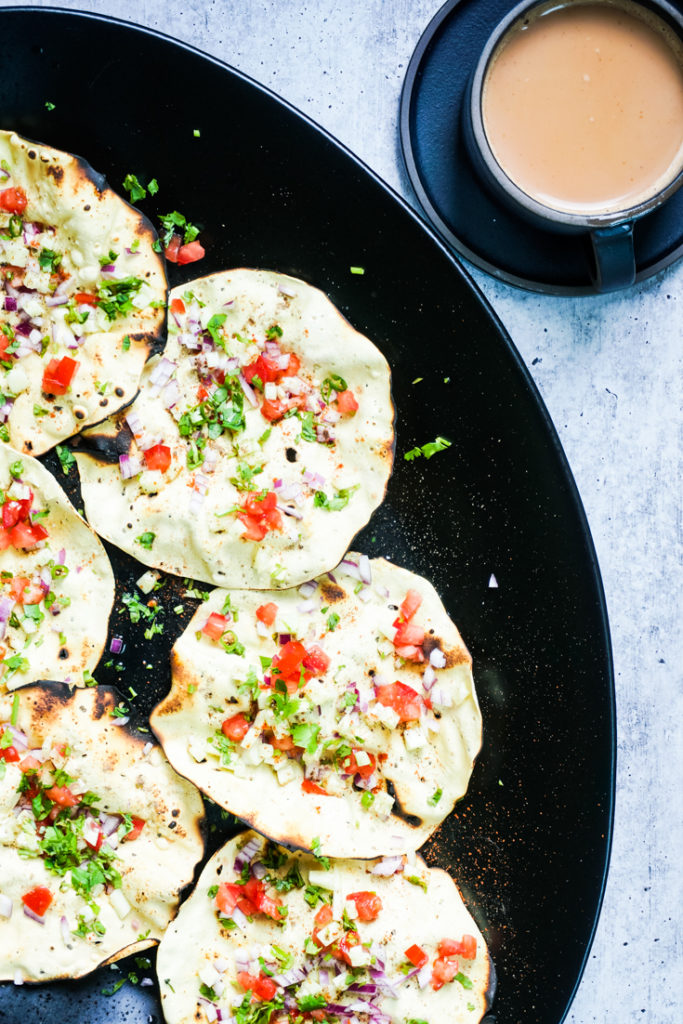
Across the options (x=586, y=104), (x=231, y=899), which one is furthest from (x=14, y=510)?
(x=586, y=104)

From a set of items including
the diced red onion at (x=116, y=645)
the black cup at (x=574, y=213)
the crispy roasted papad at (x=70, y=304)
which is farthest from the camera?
the diced red onion at (x=116, y=645)

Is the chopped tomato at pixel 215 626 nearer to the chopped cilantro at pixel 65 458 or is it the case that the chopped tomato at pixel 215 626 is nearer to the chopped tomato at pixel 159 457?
the chopped tomato at pixel 159 457

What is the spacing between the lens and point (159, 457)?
2.09 metres

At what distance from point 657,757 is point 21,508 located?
5.83 feet

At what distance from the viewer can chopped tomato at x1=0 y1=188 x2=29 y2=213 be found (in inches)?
81.5

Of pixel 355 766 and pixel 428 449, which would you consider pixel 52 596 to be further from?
pixel 428 449

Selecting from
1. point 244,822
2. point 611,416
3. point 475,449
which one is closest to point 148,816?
point 244,822

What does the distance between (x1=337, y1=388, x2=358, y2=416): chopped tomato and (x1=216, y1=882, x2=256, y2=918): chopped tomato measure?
1.20 meters

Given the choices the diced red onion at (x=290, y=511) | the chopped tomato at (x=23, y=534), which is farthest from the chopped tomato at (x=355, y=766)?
the chopped tomato at (x=23, y=534)

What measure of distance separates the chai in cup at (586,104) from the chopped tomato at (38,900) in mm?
2039

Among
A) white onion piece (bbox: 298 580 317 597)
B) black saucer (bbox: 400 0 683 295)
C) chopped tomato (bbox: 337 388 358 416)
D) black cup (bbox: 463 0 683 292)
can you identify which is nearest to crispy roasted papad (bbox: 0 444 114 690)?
white onion piece (bbox: 298 580 317 597)

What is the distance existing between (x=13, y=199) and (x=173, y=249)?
392mm

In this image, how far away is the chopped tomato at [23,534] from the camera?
215cm

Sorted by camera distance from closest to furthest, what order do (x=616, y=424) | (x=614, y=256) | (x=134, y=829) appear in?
(x=614, y=256)
(x=134, y=829)
(x=616, y=424)
